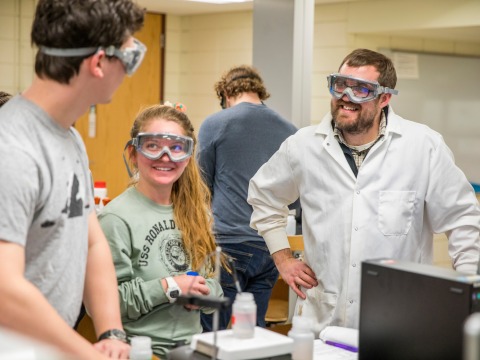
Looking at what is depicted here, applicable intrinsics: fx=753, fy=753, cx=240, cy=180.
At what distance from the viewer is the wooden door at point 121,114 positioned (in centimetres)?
696

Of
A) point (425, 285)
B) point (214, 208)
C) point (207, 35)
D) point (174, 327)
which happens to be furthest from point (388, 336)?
point (207, 35)

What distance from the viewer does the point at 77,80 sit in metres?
1.71

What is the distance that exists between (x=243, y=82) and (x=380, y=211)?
1.62 meters

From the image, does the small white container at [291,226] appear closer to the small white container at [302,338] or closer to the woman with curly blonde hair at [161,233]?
the woman with curly blonde hair at [161,233]

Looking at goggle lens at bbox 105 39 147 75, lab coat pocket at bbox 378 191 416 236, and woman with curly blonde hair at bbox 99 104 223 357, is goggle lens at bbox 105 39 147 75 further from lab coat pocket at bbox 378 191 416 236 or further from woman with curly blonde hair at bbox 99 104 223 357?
lab coat pocket at bbox 378 191 416 236

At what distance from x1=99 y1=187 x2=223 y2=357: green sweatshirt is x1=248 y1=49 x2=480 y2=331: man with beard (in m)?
0.48

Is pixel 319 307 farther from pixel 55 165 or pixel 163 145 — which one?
pixel 55 165

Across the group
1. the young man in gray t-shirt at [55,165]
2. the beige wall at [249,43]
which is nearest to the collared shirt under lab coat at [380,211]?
the young man in gray t-shirt at [55,165]

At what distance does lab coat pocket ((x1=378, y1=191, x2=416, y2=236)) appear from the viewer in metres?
2.62

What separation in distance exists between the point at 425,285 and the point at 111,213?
3.57 feet

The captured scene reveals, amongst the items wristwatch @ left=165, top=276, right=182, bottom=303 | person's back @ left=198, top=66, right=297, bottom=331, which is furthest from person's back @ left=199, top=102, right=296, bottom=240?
wristwatch @ left=165, top=276, right=182, bottom=303

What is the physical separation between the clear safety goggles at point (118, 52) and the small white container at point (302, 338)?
0.74 metres

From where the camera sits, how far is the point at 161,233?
2422mm

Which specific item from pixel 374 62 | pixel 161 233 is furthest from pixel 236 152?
pixel 161 233
